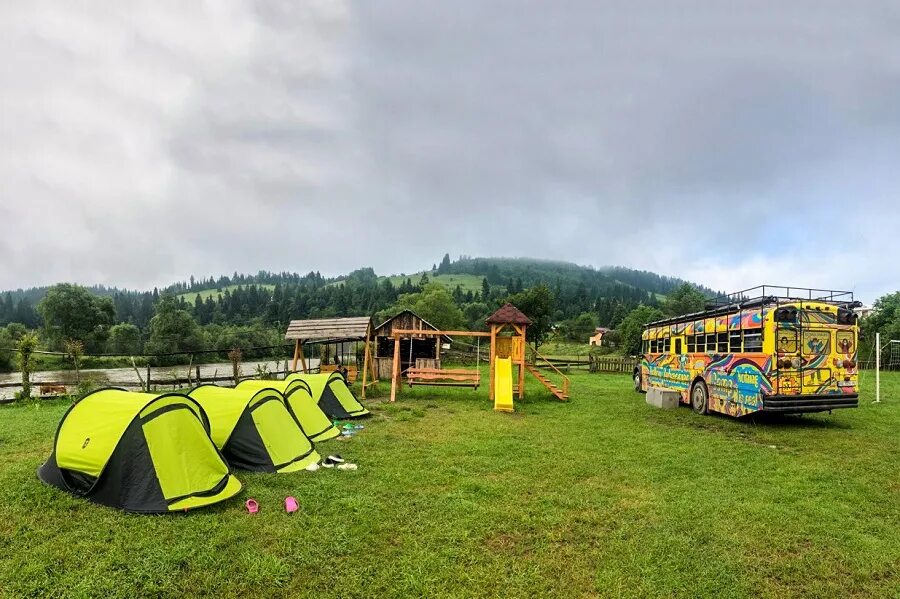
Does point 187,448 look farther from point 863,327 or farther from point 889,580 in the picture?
point 863,327

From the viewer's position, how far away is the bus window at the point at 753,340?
10852 millimetres

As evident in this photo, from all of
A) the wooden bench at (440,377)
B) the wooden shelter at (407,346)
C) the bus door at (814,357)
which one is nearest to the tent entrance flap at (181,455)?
A: the wooden bench at (440,377)

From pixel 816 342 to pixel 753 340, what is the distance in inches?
50.6

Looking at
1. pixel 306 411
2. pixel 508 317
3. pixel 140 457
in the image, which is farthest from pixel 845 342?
pixel 140 457

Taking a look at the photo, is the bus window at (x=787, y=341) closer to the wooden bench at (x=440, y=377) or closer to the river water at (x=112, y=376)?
the wooden bench at (x=440, y=377)

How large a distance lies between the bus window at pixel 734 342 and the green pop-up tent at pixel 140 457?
11573 millimetres

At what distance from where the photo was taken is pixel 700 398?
13.3m

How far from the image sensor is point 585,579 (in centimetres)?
412

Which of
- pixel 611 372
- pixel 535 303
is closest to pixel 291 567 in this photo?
pixel 611 372

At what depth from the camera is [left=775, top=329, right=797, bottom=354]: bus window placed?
10469mm

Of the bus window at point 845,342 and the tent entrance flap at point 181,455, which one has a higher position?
the bus window at point 845,342

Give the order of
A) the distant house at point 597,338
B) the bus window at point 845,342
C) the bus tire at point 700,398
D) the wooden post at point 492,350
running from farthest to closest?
the distant house at point 597,338 → the wooden post at point 492,350 → the bus tire at point 700,398 → the bus window at point 845,342

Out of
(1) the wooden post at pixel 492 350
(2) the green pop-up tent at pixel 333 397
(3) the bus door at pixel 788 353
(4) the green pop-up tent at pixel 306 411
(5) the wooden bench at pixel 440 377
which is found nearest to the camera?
(4) the green pop-up tent at pixel 306 411

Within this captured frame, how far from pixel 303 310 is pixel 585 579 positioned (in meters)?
120
